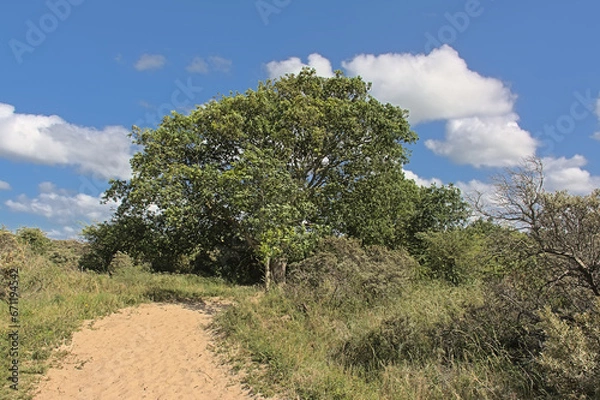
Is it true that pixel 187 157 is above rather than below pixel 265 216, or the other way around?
above

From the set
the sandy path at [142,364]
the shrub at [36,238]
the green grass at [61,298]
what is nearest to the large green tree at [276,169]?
the green grass at [61,298]

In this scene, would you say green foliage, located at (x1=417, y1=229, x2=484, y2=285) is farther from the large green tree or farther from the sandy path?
the sandy path

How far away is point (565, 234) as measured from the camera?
5.94 meters

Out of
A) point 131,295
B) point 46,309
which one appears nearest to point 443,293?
point 131,295

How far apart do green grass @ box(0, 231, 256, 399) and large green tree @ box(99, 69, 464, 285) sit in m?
1.86

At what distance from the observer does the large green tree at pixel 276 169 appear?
43.8 feet

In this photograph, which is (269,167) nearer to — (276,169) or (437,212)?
(276,169)

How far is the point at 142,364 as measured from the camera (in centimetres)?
868

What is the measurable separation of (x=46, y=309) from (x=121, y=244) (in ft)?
24.4

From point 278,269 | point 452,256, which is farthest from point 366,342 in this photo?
point 278,269

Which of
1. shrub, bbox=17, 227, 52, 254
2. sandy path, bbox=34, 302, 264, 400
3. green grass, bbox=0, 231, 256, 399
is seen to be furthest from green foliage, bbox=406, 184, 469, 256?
shrub, bbox=17, 227, 52, 254

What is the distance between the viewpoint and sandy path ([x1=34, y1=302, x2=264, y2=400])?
7.45 metres

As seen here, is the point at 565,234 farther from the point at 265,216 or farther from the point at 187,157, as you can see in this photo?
the point at 187,157

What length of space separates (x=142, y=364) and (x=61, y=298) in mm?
4826
